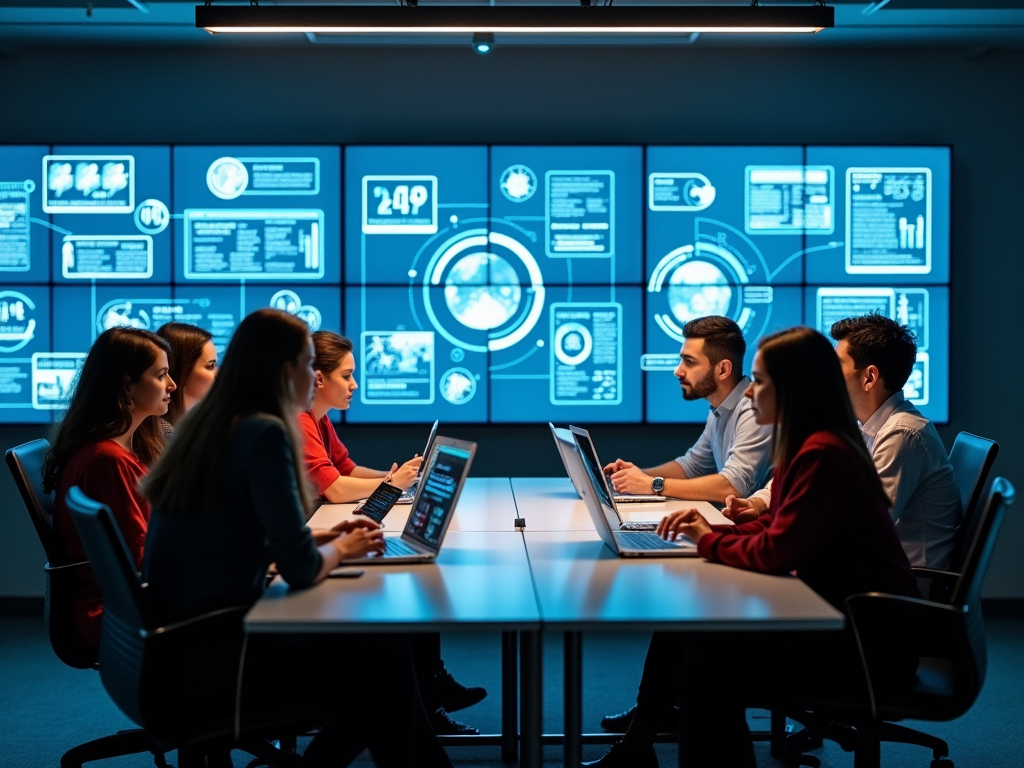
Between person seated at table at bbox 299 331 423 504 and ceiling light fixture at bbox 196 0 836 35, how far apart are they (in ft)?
3.74

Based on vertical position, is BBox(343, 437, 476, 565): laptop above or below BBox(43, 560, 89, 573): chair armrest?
above

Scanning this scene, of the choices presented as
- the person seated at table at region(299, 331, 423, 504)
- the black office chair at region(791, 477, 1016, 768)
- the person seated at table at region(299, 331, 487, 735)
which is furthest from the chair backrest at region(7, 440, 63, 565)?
the black office chair at region(791, 477, 1016, 768)

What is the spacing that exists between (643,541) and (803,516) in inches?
22.2

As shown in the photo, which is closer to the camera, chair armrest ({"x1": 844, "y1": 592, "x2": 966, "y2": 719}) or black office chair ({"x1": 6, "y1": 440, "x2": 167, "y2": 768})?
chair armrest ({"x1": 844, "y1": 592, "x2": 966, "y2": 719})

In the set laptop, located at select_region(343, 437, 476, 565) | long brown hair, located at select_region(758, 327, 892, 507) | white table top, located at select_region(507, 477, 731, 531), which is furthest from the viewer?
white table top, located at select_region(507, 477, 731, 531)

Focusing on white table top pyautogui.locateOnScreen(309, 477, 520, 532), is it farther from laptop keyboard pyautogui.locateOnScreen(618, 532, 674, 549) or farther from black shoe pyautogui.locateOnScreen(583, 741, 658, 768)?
black shoe pyautogui.locateOnScreen(583, 741, 658, 768)

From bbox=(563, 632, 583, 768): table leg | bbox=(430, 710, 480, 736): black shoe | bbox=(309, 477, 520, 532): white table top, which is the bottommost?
bbox=(430, 710, 480, 736): black shoe

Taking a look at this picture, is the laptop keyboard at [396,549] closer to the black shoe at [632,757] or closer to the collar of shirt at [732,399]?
the black shoe at [632,757]

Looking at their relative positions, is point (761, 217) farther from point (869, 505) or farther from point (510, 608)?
point (510, 608)

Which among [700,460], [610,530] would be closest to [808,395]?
[610,530]

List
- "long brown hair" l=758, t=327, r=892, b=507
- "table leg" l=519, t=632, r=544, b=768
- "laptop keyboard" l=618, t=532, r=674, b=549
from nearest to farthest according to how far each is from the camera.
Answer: "table leg" l=519, t=632, r=544, b=768 < "long brown hair" l=758, t=327, r=892, b=507 < "laptop keyboard" l=618, t=532, r=674, b=549

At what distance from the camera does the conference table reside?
1922 mm

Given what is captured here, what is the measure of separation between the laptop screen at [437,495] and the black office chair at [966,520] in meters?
1.29

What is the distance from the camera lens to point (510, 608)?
2010 mm
